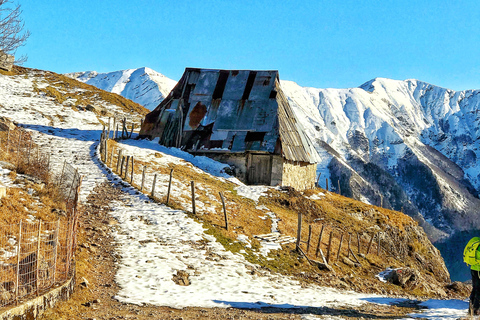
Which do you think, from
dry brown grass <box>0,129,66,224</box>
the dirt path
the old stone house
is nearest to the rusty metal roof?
the old stone house

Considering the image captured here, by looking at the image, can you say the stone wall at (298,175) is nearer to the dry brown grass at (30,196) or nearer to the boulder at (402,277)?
the boulder at (402,277)

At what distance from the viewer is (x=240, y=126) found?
121 ft

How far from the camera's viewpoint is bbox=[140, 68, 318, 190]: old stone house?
115ft

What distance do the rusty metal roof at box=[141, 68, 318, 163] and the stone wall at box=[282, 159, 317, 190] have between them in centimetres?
72

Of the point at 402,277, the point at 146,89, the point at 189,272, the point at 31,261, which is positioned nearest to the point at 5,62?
the point at 31,261

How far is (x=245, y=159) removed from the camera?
35.4 meters

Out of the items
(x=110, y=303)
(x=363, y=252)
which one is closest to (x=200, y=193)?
(x=363, y=252)

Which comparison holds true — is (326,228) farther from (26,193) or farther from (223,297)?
(26,193)

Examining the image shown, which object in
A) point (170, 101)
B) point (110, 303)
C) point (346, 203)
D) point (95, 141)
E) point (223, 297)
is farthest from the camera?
point (170, 101)

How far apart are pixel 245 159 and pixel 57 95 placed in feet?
105

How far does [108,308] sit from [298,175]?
27.7 m

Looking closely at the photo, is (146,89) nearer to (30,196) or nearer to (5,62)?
(30,196)

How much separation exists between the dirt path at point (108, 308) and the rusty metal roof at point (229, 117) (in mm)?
20672

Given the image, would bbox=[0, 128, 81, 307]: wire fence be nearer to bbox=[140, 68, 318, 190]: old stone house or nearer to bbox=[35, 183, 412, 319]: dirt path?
bbox=[35, 183, 412, 319]: dirt path
